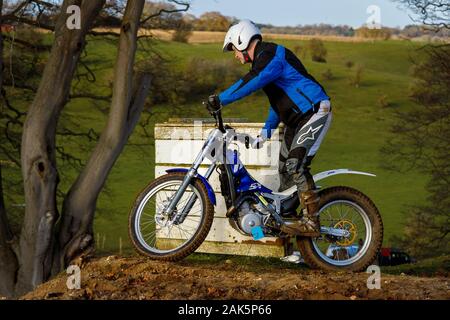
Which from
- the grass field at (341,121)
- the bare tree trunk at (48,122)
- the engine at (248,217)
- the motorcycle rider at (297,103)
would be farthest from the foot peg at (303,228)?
the grass field at (341,121)

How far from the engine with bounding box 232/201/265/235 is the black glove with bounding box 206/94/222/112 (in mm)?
960

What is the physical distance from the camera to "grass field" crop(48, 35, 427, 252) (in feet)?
102

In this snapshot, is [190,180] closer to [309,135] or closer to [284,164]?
[284,164]

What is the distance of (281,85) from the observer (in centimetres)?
734

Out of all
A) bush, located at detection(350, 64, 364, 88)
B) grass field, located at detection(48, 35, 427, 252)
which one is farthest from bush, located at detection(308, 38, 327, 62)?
bush, located at detection(350, 64, 364, 88)

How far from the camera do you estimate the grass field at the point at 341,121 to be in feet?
102

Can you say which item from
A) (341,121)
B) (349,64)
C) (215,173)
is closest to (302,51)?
(349,64)

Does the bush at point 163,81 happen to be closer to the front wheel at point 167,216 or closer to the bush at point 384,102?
the front wheel at point 167,216

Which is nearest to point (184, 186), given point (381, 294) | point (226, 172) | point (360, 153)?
point (226, 172)

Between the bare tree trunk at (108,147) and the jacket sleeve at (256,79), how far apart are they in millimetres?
4602

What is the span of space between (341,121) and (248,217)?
6359 centimetres

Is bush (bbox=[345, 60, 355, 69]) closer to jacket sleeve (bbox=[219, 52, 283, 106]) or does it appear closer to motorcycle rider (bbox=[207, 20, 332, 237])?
motorcycle rider (bbox=[207, 20, 332, 237])
